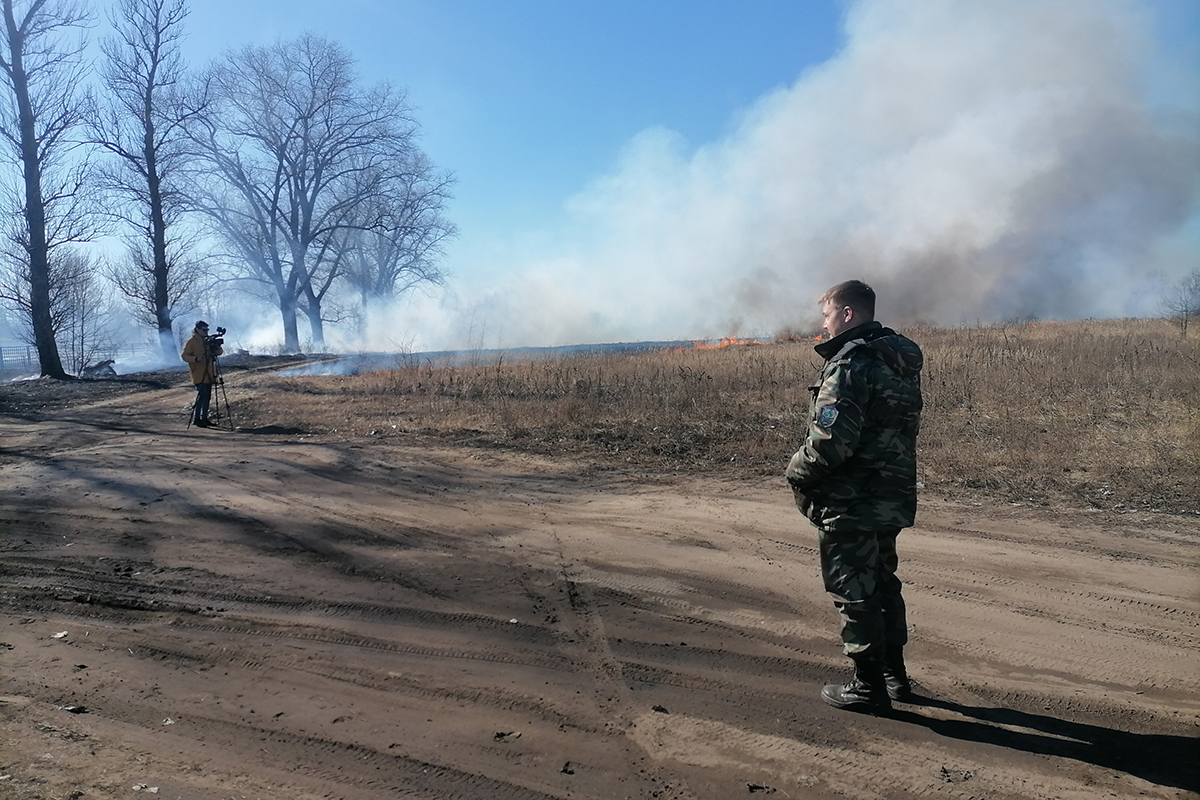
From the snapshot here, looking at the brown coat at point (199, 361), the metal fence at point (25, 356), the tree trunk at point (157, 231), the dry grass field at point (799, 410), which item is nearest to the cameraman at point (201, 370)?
the brown coat at point (199, 361)

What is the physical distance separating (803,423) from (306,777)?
8.81 m

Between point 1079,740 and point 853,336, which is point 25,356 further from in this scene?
point 1079,740

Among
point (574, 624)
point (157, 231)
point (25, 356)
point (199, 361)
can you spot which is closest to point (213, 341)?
point (199, 361)

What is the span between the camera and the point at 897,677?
3434 mm

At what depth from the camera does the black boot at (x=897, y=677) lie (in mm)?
3410

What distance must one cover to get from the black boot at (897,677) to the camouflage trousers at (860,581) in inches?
4.7

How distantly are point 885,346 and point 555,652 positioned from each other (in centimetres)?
234

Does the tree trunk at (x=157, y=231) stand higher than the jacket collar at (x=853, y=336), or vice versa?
the tree trunk at (x=157, y=231)

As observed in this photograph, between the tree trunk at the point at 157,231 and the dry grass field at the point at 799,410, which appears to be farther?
the tree trunk at the point at 157,231

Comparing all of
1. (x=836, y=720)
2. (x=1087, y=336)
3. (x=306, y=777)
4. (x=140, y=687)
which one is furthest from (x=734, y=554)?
(x=1087, y=336)

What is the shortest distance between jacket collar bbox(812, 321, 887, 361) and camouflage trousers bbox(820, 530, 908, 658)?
855 millimetres

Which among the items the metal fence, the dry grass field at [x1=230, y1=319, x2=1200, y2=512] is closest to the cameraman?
the dry grass field at [x1=230, y1=319, x2=1200, y2=512]

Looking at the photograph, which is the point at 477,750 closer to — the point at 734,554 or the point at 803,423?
the point at 734,554

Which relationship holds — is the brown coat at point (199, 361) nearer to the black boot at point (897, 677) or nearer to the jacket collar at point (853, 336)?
the jacket collar at point (853, 336)
